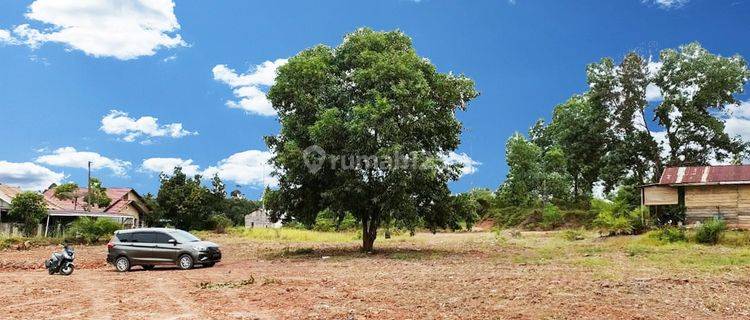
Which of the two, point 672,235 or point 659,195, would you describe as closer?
point 672,235

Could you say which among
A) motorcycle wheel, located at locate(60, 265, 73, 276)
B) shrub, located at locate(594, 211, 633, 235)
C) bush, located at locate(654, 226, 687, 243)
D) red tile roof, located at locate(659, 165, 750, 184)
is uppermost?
red tile roof, located at locate(659, 165, 750, 184)

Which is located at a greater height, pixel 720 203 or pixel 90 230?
pixel 720 203

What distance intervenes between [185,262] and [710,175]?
2827cm

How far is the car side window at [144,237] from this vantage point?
74.5 feet

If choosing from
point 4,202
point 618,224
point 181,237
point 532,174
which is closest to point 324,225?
point 532,174

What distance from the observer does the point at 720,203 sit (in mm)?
33000

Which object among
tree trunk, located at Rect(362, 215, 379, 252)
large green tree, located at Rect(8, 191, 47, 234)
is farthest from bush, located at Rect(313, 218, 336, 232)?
tree trunk, located at Rect(362, 215, 379, 252)

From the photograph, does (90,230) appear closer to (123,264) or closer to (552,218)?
(123,264)

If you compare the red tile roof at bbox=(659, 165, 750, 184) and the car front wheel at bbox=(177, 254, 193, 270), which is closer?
the car front wheel at bbox=(177, 254, 193, 270)

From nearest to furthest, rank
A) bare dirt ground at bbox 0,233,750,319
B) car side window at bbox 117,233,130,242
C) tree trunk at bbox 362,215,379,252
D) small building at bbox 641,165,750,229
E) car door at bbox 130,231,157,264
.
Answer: bare dirt ground at bbox 0,233,750,319 → car door at bbox 130,231,157,264 → car side window at bbox 117,233,130,242 → tree trunk at bbox 362,215,379,252 → small building at bbox 641,165,750,229

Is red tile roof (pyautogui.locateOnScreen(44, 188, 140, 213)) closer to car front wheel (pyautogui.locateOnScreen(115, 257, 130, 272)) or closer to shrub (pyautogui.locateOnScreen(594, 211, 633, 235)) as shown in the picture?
car front wheel (pyautogui.locateOnScreen(115, 257, 130, 272))

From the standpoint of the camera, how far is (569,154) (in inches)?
2276

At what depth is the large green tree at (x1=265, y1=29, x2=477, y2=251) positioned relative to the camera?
82.6 ft

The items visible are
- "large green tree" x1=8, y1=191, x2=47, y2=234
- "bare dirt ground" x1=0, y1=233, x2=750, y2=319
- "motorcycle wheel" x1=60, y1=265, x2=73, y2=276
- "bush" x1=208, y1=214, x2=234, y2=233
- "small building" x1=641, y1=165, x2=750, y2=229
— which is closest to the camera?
"bare dirt ground" x1=0, y1=233, x2=750, y2=319
